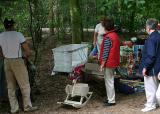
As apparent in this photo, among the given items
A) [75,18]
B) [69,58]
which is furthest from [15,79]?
[75,18]

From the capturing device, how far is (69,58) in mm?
11289

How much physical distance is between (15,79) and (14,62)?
427mm

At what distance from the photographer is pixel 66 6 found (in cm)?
1688

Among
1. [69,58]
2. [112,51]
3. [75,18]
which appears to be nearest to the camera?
[112,51]

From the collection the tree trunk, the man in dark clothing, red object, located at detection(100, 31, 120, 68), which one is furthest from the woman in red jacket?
the tree trunk

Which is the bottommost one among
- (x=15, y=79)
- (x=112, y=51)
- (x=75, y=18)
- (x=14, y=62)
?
(x=15, y=79)

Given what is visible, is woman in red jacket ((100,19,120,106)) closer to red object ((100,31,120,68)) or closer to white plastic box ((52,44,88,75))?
red object ((100,31,120,68))

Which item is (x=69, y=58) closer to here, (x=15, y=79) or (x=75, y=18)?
(x=75, y=18)

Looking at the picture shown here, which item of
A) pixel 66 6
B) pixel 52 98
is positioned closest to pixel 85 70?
pixel 52 98

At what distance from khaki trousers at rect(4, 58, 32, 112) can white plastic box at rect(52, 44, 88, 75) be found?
10.5ft

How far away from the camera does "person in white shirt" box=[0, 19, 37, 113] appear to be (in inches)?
308

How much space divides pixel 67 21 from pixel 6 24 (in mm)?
9374

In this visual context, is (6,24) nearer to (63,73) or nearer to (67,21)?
(63,73)

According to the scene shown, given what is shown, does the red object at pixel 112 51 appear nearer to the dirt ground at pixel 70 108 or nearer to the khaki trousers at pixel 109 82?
the khaki trousers at pixel 109 82
